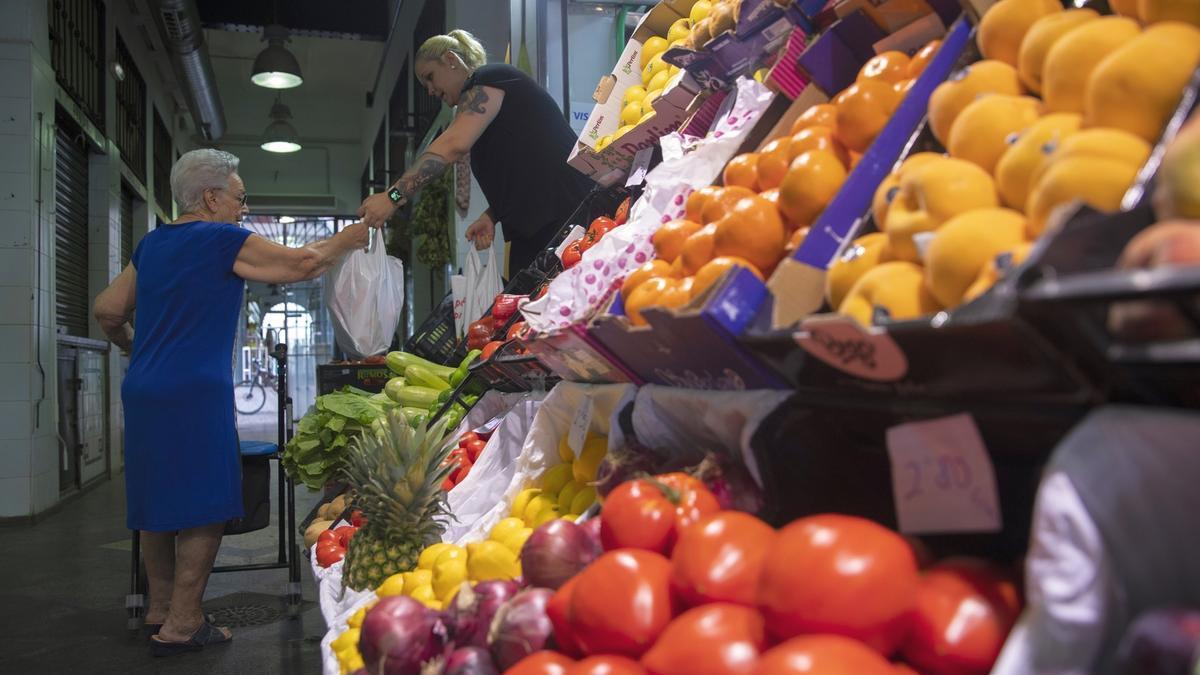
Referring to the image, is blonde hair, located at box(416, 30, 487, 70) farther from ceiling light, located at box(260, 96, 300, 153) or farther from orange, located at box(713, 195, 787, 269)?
ceiling light, located at box(260, 96, 300, 153)

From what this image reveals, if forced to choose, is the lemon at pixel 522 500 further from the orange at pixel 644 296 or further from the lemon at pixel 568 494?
the orange at pixel 644 296

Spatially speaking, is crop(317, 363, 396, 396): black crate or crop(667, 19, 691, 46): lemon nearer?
crop(667, 19, 691, 46): lemon

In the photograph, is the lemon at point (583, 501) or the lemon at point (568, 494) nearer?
the lemon at point (583, 501)

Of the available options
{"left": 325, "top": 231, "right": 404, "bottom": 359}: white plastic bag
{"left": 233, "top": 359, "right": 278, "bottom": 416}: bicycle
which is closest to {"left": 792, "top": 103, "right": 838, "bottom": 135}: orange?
{"left": 325, "top": 231, "right": 404, "bottom": 359}: white plastic bag

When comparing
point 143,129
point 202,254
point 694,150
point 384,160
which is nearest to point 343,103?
point 384,160

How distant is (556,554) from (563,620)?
6.5 inches

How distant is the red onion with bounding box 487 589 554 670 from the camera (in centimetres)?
115

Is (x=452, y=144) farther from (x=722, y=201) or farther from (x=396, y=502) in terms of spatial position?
(x=722, y=201)

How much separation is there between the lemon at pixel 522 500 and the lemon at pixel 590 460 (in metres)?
0.18

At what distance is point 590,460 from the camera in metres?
1.83

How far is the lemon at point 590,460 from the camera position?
71.6 inches

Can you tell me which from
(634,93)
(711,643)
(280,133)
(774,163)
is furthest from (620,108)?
(280,133)

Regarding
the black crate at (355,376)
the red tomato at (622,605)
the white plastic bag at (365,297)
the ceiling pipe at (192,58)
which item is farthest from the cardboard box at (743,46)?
the ceiling pipe at (192,58)

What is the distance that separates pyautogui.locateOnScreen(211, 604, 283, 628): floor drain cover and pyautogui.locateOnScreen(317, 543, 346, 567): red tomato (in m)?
1.38
